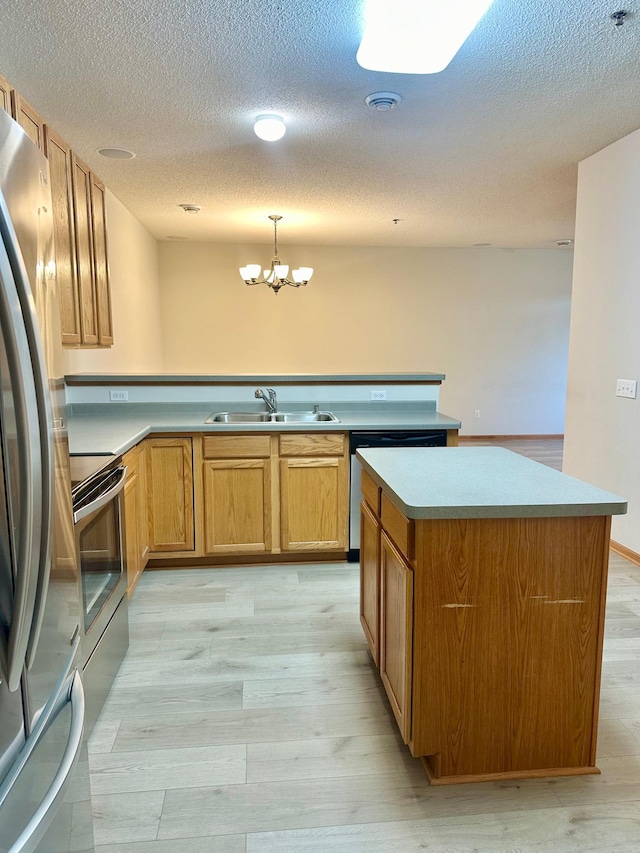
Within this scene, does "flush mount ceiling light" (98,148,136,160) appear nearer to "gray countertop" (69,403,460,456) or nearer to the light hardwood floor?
"gray countertop" (69,403,460,456)

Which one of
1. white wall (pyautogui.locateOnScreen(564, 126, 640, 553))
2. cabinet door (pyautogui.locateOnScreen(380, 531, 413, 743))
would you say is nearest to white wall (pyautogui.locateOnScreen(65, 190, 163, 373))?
cabinet door (pyautogui.locateOnScreen(380, 531, 413, 743))

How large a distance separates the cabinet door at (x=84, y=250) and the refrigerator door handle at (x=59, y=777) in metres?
1.91

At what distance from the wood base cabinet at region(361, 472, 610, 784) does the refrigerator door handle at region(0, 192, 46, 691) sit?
98 cm

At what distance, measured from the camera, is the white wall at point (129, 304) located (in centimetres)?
439

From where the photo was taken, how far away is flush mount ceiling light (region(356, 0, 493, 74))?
6.04 ft

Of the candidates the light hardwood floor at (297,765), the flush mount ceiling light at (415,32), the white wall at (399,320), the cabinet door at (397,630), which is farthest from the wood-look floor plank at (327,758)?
the white wall at (399,320)

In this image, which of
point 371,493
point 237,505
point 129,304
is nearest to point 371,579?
point 371,493

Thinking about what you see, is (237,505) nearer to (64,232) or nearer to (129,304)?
(64,232)

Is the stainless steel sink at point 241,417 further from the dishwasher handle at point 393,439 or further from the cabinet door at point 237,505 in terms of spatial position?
the dishwasher handle at point 393,439

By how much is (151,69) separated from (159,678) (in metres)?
2.66

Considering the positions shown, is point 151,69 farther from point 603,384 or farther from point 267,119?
point 603,384

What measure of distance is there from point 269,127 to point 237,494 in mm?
2082

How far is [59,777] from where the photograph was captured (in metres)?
0.95

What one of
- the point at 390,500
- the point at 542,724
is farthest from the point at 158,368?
the point at 542,724
